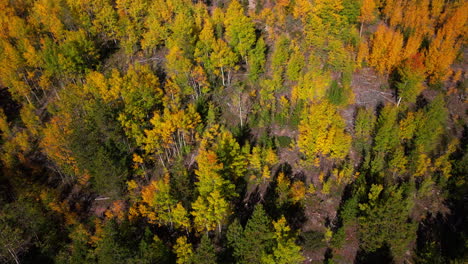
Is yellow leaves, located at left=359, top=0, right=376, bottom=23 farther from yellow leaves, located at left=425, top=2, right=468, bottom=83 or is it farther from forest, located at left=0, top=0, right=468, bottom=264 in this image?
yellow leaves, located at left=425, top=2, right=468, bottom=83

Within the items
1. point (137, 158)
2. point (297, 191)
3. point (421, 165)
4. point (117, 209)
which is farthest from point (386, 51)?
point (117, 209)

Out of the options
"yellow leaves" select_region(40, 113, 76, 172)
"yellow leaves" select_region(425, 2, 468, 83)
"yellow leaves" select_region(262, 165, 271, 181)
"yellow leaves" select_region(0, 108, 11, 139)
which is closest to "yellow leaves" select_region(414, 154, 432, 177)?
"yellow leaves" select_region(425, 2, 468, 83)

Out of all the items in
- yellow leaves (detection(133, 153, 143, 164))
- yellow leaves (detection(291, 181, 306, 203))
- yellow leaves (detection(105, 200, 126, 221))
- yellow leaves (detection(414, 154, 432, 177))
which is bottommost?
yellow leaves (detection(105, 200, 126, 221))

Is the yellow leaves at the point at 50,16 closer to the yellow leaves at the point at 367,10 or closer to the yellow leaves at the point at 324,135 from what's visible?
the yellow leaves at the point at 324,135

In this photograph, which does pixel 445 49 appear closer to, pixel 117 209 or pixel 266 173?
pixel 266 173

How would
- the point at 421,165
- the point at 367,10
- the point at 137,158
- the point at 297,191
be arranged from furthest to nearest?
the point at 367,10
the point at 137,158
the point at 421,165
the point at 297,191

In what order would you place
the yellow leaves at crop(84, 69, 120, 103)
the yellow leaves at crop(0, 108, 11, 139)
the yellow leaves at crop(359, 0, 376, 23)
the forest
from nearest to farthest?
the forest < the yellow leaves at crop(84, 69, 120, 103) < the yellow leaves at crop(0, 108, 11, 139) < the yellow leaves at crop(359, 0, 376, 23)
